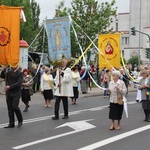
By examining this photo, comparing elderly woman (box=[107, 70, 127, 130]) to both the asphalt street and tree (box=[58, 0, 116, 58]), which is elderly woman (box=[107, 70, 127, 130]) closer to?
the asphalt street

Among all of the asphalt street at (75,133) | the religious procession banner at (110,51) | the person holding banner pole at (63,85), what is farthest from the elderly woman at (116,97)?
the religious procession banner at (110,51)

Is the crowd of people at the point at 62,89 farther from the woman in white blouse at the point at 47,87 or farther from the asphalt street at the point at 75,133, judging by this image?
the asphalt street at the point at 75,133

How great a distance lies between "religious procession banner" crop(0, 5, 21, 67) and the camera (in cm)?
1079

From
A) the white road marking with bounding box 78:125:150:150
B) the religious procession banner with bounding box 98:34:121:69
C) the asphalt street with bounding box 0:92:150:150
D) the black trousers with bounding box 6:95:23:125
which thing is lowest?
the white road marking with bounding box 78:125:150:150

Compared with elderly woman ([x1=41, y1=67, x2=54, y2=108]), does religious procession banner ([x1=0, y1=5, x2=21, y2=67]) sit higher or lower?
higher

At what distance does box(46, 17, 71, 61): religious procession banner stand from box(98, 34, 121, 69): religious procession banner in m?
3.17

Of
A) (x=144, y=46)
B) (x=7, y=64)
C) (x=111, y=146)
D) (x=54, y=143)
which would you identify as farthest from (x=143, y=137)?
(x=144, y=46)

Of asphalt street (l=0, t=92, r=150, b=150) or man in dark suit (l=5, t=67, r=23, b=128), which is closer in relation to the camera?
asphalt street (l=0, t=92, r=150, b=150)

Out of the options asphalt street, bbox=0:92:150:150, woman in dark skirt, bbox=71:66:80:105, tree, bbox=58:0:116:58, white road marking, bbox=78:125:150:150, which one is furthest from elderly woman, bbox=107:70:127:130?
tree, bbox=58:0:116:58

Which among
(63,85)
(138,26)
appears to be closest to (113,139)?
(63,85)

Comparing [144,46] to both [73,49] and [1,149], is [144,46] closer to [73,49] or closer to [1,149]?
[73,49]

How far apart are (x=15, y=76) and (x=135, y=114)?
498 cm

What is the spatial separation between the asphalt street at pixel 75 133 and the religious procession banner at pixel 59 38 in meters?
3.44

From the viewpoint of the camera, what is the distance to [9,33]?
35.6 ft
